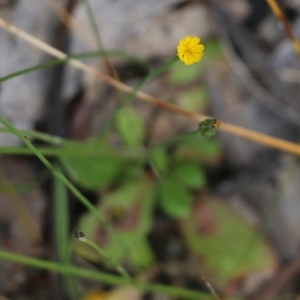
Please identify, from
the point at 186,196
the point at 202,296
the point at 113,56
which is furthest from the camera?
the point at 113,56

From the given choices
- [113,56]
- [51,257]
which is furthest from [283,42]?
[51,257]

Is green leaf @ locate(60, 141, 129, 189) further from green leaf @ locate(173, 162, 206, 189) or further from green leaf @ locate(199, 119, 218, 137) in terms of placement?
green leaf @ locate(199, 119, 218, 137)

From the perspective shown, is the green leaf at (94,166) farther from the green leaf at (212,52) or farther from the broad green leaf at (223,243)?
the green leaf at (212,52)

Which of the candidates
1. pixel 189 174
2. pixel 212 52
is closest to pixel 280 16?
pixel 212 52

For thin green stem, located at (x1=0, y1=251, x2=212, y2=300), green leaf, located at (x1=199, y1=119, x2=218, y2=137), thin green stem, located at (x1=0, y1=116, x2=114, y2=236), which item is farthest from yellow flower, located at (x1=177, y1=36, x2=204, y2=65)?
thin green stem, located at (x1=0, y1=251, x2=212, y2=300)

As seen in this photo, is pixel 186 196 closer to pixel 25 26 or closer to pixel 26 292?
pixel 26 292

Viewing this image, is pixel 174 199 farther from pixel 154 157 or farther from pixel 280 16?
pixel 280 16
